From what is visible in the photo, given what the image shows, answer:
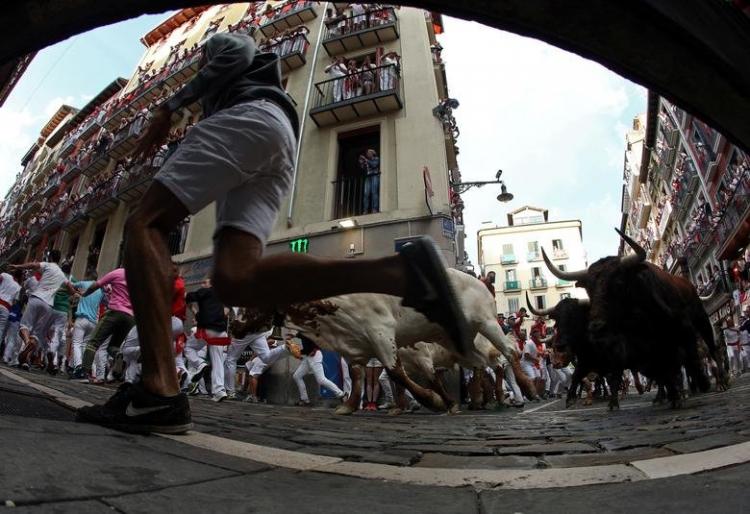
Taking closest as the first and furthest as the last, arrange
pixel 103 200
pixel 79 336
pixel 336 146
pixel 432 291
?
1. pixel 432 291
2. pixel 79 336
3. pixel 336 146
4. pixel 103 200

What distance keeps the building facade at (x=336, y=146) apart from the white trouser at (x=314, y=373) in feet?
13.2

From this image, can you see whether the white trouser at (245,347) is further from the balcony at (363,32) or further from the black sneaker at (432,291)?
the balcony at (363,32)

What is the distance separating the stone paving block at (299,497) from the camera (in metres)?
1.16

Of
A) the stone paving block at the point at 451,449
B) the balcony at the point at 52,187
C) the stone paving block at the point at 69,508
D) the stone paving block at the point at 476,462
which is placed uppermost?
the balcony at the point at 52,187

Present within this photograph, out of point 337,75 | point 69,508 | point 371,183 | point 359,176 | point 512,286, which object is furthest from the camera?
point 512,286

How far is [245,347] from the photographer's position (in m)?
8.93

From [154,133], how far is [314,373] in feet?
24.3

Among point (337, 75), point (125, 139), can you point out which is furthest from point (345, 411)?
point (125, 139)

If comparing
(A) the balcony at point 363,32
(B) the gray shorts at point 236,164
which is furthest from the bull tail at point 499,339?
(A) the balcony at point 363,32

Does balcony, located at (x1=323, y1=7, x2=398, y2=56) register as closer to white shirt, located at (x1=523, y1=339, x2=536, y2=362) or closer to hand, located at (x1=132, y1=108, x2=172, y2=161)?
white shirt, located at (x1=523, y1=339, x2=536, y2=362)

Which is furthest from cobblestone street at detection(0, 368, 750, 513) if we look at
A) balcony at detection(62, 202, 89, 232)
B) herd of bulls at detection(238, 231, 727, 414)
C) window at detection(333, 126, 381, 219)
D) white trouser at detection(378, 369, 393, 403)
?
balcony at detection(62, 202, 89, 232)

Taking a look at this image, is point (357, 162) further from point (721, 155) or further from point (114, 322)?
point (721, 155)

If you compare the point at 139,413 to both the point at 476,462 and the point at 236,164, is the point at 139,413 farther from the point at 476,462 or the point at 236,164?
the point at 476,462

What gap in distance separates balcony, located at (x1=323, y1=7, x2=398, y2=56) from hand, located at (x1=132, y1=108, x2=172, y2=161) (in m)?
16.5
